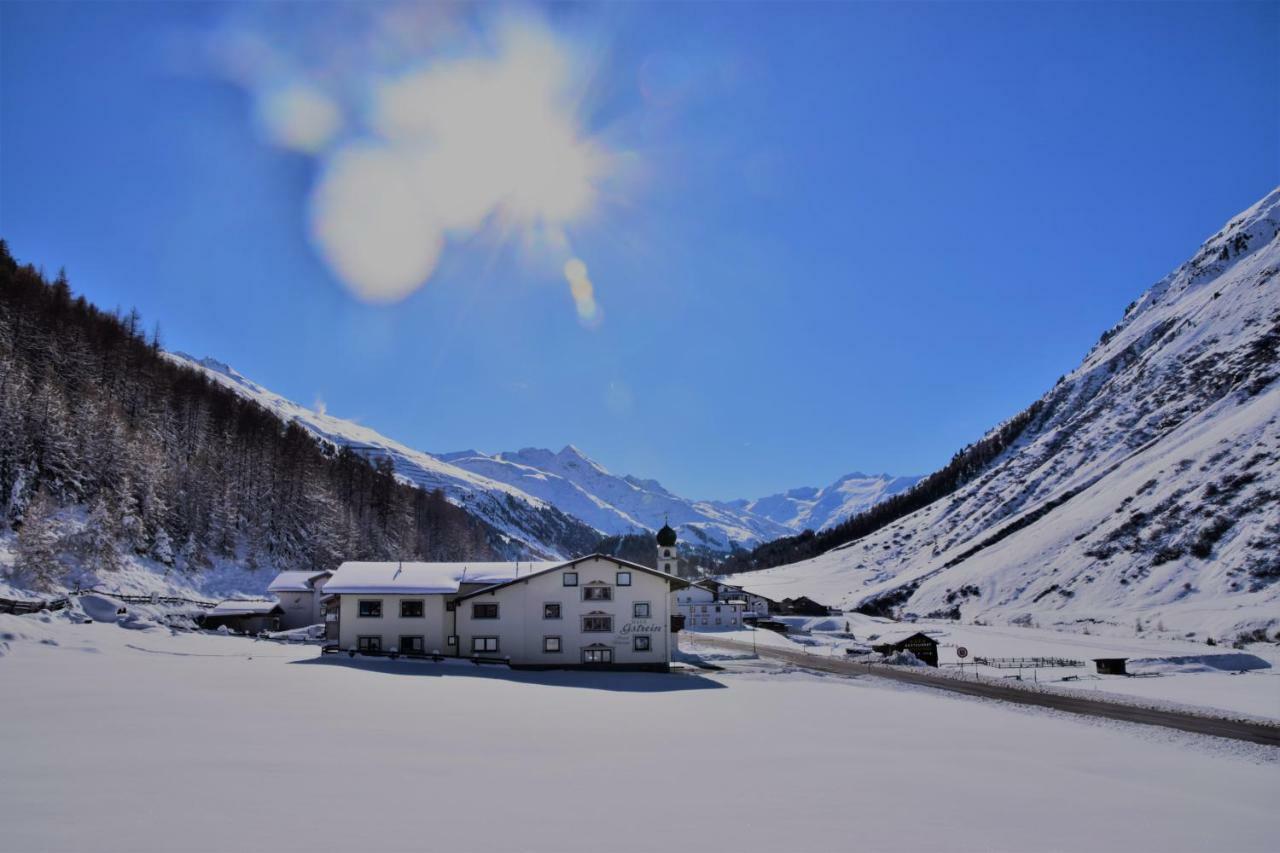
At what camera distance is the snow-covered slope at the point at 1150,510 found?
9788 centimetres

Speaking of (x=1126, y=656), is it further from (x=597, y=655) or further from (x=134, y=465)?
(x=134, y=465)

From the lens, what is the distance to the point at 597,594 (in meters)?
64.6

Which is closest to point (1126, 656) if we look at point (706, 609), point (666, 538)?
point (706, 609)

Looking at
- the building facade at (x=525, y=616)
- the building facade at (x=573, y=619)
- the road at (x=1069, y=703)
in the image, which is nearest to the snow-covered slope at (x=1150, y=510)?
the road at (x=1069, y=703)

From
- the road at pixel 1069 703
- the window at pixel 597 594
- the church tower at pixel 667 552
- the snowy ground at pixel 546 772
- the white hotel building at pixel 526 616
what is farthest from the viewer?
the church tower at pixel 667 552

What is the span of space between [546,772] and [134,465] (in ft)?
329

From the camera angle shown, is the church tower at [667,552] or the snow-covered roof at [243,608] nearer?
the snow-covered roof at [243,608]

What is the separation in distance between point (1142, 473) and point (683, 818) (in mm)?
146767

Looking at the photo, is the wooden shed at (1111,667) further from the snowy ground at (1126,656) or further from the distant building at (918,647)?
the distant building at (918,647)

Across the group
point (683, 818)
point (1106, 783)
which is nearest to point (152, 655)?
point (683, 818)

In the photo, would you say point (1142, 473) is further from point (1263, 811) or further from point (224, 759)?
point (224, 759)

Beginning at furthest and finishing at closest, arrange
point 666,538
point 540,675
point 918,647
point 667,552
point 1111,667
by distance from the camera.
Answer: point 666,538
point 667,552
point 918,647
point 1111,667
point 540,675

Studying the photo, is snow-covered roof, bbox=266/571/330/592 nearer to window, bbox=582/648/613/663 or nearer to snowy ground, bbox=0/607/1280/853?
window, bbox=582/648/613/663

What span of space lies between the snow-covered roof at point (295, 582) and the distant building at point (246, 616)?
215 centimetres
